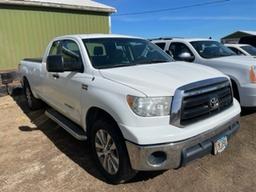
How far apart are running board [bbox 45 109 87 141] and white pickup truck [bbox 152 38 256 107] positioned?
3301 mm

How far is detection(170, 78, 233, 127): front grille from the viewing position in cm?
290

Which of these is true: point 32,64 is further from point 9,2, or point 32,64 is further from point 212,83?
point 9,2

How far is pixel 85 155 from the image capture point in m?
4.29

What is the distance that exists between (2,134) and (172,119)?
3986 mm

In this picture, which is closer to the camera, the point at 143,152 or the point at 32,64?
the point at 143,152

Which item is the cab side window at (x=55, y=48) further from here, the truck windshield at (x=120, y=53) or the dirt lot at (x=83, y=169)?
the dirt lot at (x=83, y=169)

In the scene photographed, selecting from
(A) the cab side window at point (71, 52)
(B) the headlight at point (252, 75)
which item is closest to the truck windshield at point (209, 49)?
(B) the headlight at point (252, 75)

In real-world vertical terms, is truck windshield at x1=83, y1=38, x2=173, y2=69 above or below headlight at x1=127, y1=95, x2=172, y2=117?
above

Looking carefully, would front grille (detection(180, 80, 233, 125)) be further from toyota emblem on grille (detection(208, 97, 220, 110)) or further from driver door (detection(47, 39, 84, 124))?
driver door (detection(47, 39, 84, 124))

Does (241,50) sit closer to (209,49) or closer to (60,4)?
(209,49)

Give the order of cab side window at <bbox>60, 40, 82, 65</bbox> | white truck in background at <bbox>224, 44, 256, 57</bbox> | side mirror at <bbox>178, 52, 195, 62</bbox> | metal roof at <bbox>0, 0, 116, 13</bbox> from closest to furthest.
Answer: cab side window at <bbox>60, 40, 82, 65</bbox>, side mirror at <bbox>178, 52, 195, 62</bbox>, white truck in background at <bbox>224, 44, 256, 57</bbox>, metal roof at <bbox>0, 0, 116, 13</bbox>

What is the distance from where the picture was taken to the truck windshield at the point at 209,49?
277 inches

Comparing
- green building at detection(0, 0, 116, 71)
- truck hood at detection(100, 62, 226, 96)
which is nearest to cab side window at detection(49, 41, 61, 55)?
truck hood at detection(100, 62, 226, 96)

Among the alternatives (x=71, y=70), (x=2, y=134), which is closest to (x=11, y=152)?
(x=2, y=134)
